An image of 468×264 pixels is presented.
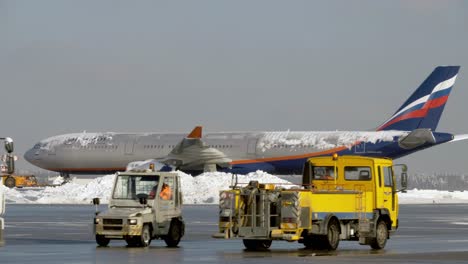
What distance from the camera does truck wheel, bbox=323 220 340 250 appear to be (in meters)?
27.3

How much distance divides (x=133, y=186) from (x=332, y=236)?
17.1 ft

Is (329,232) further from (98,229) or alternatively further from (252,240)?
(98,229)

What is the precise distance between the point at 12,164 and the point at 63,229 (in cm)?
1577

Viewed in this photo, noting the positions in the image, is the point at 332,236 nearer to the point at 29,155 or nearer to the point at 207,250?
the point at 207,250

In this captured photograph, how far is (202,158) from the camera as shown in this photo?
85.7 m

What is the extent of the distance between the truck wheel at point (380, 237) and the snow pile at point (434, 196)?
55906mm

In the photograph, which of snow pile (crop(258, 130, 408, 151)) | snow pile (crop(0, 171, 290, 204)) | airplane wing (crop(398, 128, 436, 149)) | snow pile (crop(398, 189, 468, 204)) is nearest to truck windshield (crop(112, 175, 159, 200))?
snow pile (crop(0, 171, 290, 204))

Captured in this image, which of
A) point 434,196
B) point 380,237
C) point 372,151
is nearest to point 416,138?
point 372,151

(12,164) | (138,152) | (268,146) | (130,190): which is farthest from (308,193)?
(138,152)

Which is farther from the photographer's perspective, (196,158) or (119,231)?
(196,158)

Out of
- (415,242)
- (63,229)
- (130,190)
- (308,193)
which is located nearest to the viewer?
(308,193)

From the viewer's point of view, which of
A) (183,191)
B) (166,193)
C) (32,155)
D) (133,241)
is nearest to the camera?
(133,241)

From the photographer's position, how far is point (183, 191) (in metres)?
76.6

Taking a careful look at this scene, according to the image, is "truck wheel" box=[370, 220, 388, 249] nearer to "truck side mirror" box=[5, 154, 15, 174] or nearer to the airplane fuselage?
"truck side mirror" box=[5, 154, 15, 174]
